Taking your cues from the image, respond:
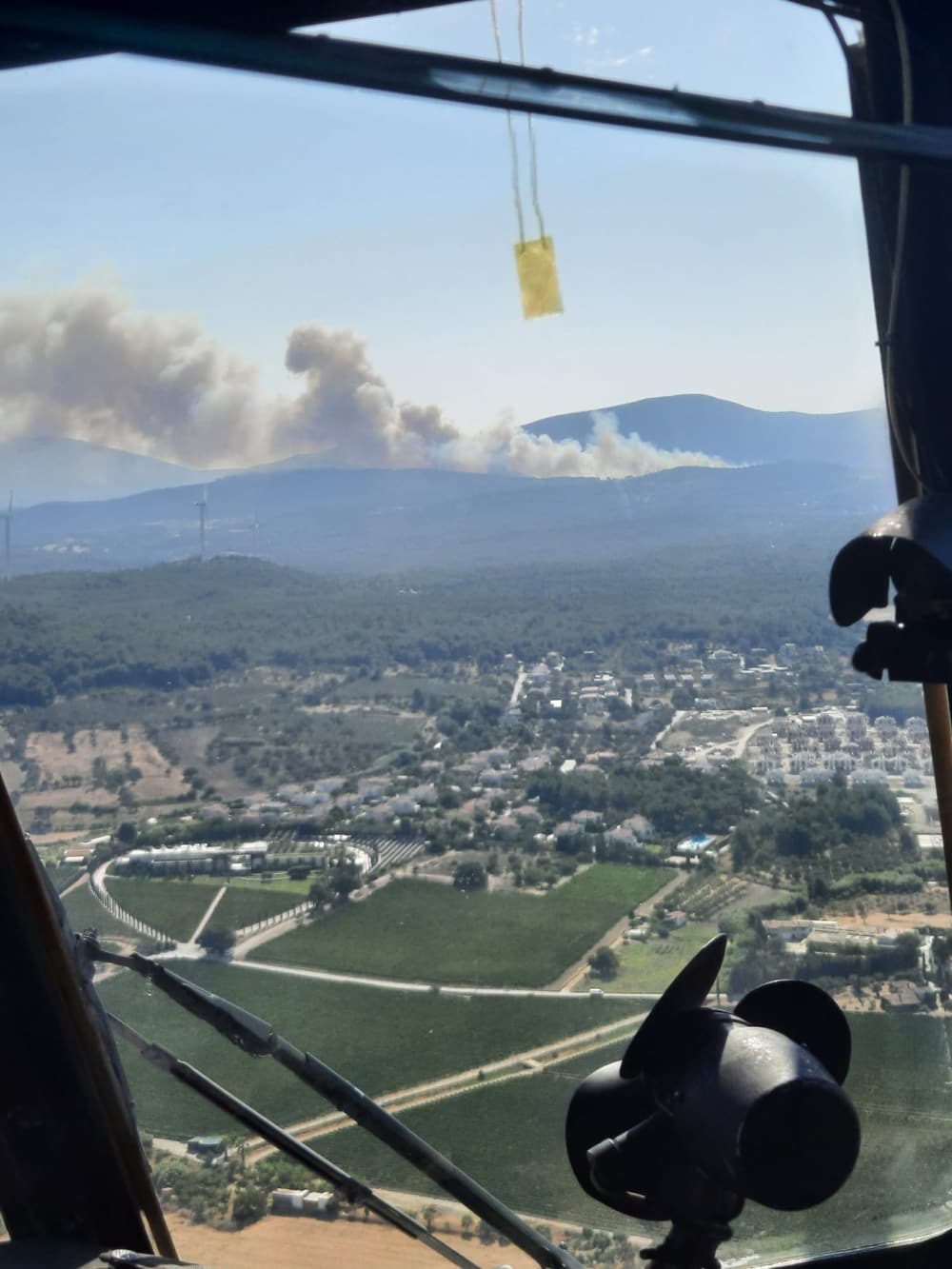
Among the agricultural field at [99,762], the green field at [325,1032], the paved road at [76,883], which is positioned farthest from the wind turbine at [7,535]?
the green field at [325,1032]

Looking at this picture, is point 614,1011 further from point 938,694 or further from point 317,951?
point 938,694

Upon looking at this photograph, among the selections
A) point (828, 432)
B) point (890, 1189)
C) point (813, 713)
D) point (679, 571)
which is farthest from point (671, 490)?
point (890, 1189)

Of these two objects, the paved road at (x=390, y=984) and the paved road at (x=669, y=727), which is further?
the paved road at (x=669, y=727)

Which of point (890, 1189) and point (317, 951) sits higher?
point (317, 951)

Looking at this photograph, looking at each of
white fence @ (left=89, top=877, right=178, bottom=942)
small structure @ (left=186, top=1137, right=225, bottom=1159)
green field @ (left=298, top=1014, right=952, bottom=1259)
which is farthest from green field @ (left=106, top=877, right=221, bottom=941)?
green field @ (left=298, top=1014, right=952, bottom=1259)

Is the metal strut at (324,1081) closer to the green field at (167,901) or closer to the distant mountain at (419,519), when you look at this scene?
the green field at (167,901)

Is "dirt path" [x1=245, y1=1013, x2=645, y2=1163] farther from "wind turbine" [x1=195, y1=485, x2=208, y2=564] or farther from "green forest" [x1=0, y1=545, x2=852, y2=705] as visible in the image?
"wind turbine" [x1=195, y1=485, x2=208, y2=564]

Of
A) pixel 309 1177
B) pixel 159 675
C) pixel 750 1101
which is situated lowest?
pixel 309 1177
